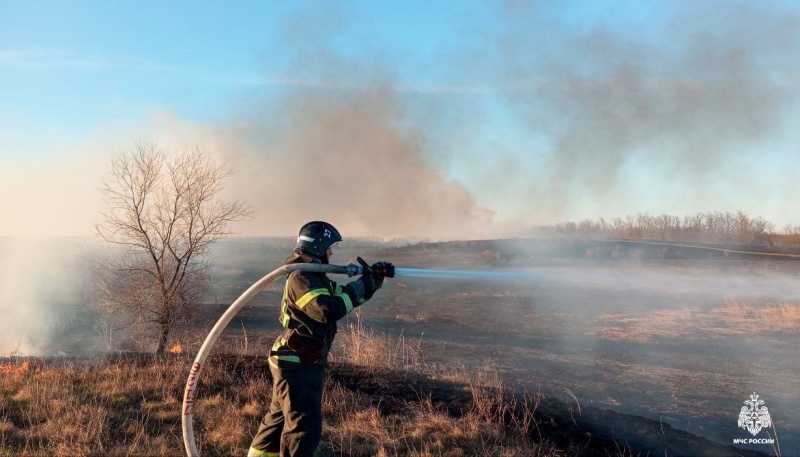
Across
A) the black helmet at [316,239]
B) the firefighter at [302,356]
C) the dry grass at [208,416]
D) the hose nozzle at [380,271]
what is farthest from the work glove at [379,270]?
the dry grass at [208,416]

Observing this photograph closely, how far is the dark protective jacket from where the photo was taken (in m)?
3.31

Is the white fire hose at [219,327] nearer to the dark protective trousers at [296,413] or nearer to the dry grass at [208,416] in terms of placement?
the dark protective trousers at [296,413]

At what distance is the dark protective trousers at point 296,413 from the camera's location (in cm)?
334

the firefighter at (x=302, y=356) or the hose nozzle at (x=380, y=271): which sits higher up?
the hose nozzle at (x=380, y=271)

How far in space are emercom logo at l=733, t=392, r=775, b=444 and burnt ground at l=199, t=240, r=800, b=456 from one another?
10cm

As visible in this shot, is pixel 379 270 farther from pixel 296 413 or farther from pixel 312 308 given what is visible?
pixel 296 413

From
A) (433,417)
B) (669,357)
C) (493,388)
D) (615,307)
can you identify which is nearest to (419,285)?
(615,307)

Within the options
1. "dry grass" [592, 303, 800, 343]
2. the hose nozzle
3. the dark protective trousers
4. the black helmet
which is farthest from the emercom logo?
the black helmet

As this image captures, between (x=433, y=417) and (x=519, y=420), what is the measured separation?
3.60 ft

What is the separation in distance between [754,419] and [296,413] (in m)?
6.32

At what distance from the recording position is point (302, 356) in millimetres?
3367

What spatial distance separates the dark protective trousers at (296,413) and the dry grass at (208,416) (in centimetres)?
99

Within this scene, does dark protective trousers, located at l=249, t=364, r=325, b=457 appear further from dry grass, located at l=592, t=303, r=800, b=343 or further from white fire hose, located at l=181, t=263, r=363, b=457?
dry grass, located at l=592, t=303, r=800, b=343

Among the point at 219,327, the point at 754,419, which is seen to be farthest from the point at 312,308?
the point at 754,419
